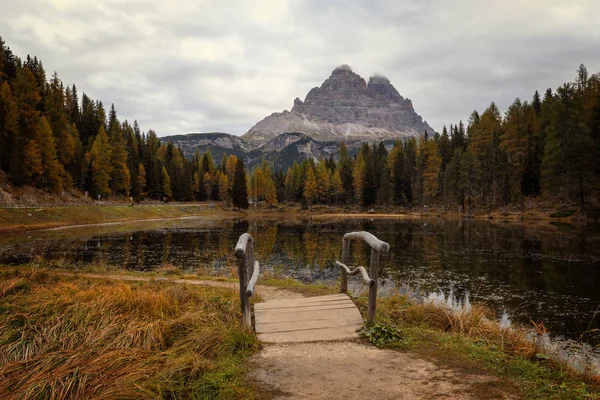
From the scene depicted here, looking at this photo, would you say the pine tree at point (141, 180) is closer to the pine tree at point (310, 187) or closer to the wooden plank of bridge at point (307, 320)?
the pine tree at point (310, 187)

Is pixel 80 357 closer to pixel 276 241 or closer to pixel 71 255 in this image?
pixel 71 255

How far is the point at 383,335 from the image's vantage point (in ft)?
22.4

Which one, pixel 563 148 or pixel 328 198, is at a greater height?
pixel 563 148

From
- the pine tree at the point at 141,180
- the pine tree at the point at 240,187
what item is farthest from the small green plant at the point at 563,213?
the pine tree at the point at 141,180

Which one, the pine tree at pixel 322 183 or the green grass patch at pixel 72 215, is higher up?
the pine tree at pixel 322 183

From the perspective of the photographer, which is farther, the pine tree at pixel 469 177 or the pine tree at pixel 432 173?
the pine tree at pixel 432 173

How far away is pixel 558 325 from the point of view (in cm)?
1156

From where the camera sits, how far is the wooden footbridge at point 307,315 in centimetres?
697

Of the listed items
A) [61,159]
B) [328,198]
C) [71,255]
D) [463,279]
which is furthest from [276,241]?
[328,198]

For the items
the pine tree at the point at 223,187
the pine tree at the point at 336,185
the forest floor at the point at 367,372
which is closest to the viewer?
the forest floor at the point at 367,372

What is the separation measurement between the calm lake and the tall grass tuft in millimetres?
8053

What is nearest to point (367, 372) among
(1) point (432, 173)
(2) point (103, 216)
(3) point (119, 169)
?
(2) point (103, 216)

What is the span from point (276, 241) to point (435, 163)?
62.8 metres

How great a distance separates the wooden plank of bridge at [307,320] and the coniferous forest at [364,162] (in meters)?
53.3
